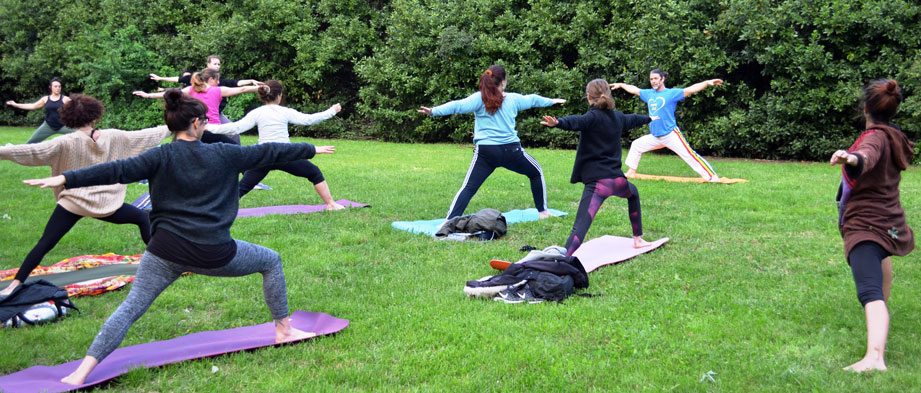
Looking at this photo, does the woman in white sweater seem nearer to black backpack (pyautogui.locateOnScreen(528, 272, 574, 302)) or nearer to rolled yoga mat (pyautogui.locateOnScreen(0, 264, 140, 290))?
rolled yoga mat (pyautogui.locateOnScreen(0, 264, 140, 290))

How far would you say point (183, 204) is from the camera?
3801 mm

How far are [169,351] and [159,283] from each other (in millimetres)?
610

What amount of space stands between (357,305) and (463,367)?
4.78 ft

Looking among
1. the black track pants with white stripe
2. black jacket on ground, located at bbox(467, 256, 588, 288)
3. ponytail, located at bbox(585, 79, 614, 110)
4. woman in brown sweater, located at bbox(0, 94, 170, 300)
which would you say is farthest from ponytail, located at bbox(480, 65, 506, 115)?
woman in brown sweater, located at bbox(0, 94, 170, 300)

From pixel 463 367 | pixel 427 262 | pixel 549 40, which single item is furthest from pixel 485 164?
pixel 549 40

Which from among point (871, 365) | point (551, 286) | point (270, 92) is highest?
point (270, 92)

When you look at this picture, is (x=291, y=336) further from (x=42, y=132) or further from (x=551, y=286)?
(x=42, y=132)

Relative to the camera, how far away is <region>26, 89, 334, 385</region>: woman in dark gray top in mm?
3715

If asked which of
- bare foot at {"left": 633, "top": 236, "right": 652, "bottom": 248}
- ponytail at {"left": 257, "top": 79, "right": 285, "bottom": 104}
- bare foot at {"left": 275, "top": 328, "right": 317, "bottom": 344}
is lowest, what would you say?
bare foot at {"left": 275, "top": 328, "right": 317, "bottom": 344}

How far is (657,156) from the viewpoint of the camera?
652 inches

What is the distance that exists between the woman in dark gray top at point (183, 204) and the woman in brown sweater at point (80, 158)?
2121mm

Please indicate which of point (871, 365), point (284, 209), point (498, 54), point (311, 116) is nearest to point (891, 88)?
point (871, 365)

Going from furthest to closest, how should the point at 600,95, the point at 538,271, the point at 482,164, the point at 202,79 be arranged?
the point at 202,79, the point at 482,164, the point at 600,95, the point at 538,271

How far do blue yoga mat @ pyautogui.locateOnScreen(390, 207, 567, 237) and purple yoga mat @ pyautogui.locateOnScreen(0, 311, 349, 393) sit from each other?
309 cm
